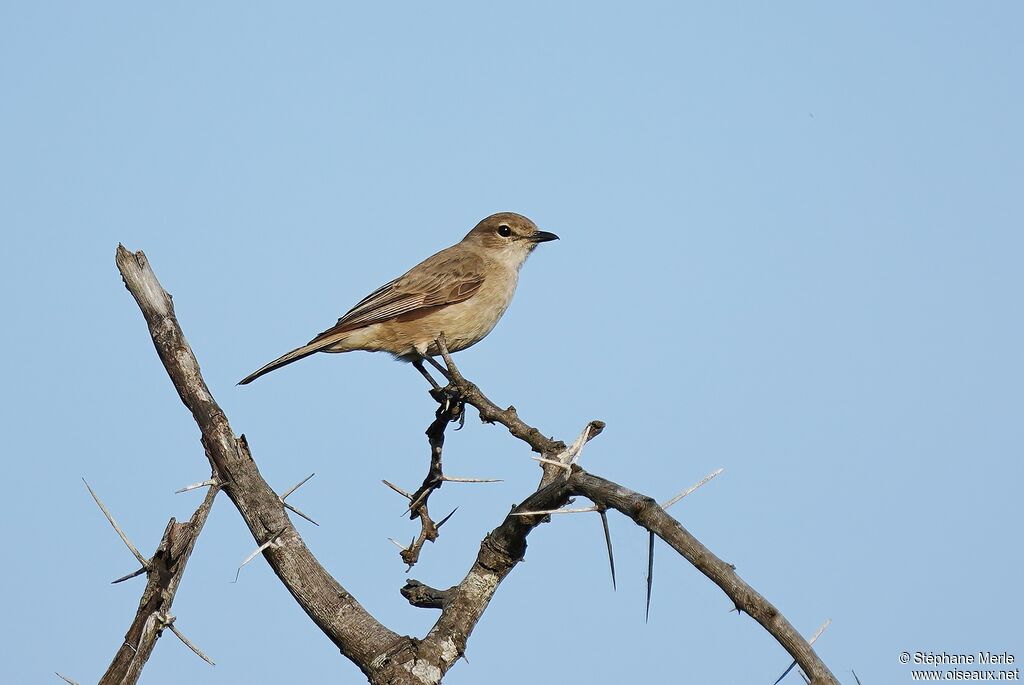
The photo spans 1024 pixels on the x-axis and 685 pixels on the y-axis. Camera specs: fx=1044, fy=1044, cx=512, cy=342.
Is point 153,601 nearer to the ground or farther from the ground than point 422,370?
nearer to the ground

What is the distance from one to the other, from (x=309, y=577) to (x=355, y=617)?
329 mm

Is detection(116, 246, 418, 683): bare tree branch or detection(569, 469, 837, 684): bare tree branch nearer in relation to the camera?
detection(569, 469, 837, 684): bare tree branch

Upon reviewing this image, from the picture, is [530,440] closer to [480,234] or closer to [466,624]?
[466,624]

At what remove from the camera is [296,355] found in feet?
30.7

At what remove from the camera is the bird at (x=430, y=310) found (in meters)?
9.84

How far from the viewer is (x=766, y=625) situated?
354 cm

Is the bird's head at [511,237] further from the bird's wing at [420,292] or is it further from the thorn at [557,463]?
the thorn at [557,463]

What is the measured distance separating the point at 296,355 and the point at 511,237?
315 cm

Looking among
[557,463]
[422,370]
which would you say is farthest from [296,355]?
[557,463]

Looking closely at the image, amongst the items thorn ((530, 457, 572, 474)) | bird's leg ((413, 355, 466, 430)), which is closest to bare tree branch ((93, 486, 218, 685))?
thorn ((530, 457, 572, 474))

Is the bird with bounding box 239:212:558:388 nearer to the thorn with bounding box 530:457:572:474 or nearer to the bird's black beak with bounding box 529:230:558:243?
the bird's black beak with bounding box 529:230:558:243

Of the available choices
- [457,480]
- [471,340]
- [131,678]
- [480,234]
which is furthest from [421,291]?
[131,678]

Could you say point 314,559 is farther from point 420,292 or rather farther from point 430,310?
point 420,292

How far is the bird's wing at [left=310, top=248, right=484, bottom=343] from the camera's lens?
32.6 ft
